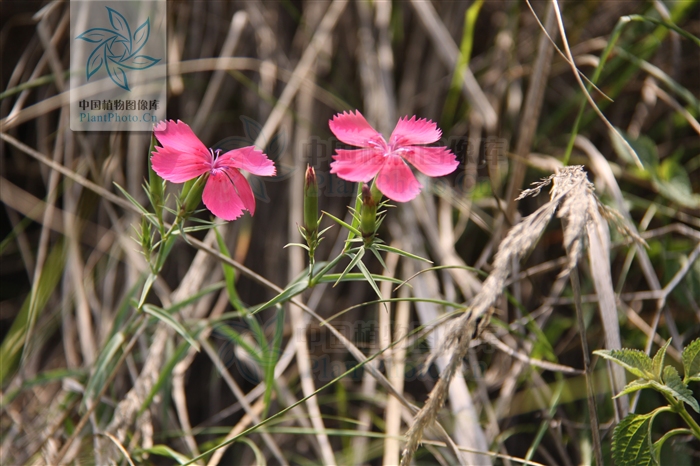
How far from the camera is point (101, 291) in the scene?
146 centimetres

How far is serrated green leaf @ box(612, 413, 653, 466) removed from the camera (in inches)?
30.5

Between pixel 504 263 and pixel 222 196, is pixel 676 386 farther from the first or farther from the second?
pixel 222 196

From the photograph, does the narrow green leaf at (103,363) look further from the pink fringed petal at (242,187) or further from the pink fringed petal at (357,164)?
the pink fringed petal at (357,164)

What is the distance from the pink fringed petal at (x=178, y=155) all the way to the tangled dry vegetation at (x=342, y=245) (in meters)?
0.21

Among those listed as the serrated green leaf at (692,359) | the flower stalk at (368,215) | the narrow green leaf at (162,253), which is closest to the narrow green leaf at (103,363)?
the narrow green leaf at (162,253)

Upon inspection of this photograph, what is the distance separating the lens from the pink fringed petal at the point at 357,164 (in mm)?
732

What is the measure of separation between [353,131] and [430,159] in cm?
13

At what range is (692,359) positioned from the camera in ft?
2.52

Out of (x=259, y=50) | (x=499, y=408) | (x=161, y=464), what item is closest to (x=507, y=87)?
(x=259, y=50)

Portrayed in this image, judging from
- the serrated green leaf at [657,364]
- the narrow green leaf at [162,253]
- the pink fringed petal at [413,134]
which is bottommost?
the serrated green leaf at [657,364]

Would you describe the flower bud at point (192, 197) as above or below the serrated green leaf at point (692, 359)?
above

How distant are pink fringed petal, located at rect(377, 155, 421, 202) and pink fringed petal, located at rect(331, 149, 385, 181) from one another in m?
0.01

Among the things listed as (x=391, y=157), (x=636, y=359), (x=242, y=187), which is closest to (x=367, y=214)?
(x=391, y=157)

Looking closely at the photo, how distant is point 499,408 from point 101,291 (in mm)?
1091
